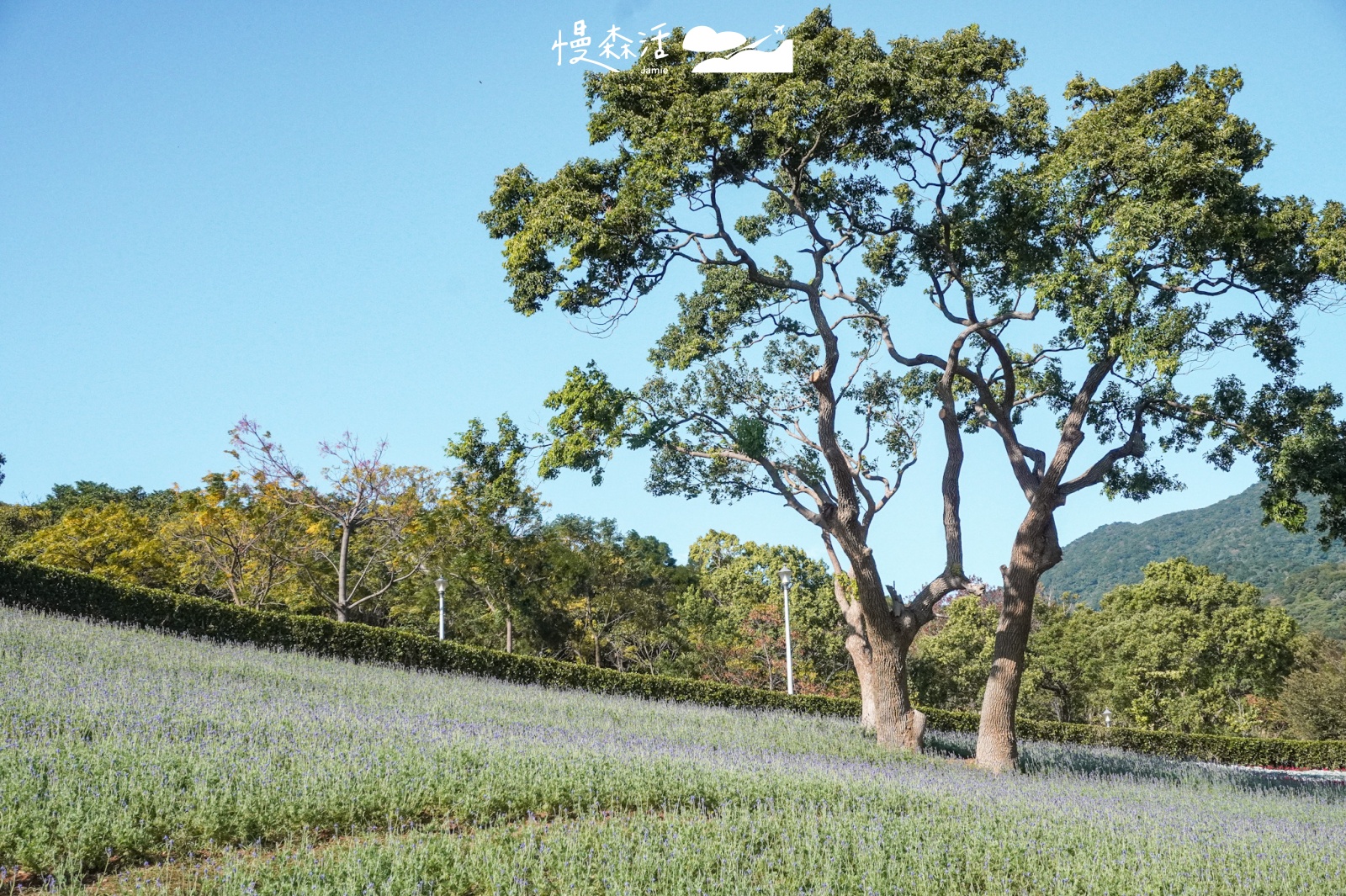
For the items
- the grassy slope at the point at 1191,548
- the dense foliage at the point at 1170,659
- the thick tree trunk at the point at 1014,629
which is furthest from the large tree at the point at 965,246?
the grassy slope at the point at 1191,548

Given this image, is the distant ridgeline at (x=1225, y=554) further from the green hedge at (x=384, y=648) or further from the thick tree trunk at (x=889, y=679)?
the thick tree trunk at (x=889, y=679)

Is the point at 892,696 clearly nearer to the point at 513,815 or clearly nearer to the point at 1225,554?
the point at 513,815

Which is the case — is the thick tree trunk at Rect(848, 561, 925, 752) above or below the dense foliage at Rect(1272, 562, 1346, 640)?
below

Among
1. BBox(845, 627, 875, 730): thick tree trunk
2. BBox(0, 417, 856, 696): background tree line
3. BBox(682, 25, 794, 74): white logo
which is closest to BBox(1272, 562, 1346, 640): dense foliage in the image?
BBox(0, 417, 856, 696): background tree line

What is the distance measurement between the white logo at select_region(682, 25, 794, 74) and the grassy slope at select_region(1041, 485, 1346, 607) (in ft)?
256

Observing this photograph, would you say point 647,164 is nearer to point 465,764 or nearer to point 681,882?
point 465,764

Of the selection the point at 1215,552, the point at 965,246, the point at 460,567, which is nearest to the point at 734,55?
the point at 965,246

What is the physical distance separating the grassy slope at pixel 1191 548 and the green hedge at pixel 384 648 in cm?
6523

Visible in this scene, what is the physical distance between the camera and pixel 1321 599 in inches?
2149

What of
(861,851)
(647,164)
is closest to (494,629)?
(647,164)

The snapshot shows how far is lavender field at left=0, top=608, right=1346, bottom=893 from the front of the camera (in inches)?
207

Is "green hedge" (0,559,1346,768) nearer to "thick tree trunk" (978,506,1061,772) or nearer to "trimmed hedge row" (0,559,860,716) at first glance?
"trimmed hedge row" (0,559,860,716)

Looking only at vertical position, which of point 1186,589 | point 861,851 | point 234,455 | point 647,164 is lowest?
point 861,851

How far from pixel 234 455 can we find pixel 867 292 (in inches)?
619
